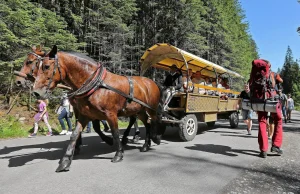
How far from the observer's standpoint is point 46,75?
3957mm

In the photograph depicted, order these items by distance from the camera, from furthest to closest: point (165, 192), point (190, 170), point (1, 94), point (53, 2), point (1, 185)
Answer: point (53, 2)
point (1, 94)
point (190, 170)
point (1, 185)
point (165, 192)

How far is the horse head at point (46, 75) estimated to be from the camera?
3879mm

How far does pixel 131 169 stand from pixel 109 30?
54.7ft

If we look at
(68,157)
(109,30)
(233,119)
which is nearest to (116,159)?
(68,157)

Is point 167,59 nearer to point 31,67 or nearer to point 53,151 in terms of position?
point 53,151

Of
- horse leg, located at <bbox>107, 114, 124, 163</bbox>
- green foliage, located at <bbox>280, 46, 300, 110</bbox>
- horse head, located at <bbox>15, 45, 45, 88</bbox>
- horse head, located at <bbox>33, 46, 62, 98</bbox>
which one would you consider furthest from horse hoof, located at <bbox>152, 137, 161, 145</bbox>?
green foliage, located at <bbox>280, 46, 300, 110</bbox>

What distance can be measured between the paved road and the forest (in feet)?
21.2

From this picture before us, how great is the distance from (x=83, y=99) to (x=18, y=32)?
8.84 metres

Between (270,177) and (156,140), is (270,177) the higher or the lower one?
the lower one

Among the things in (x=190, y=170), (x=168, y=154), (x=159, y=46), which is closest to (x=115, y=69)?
(x=159, y=46)

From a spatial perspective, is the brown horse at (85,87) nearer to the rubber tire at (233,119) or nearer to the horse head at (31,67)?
the horse head at (31,67)

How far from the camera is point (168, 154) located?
17.6ft

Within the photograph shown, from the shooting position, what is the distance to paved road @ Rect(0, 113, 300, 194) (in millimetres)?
3352

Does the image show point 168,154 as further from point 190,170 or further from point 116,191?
point 116,191
